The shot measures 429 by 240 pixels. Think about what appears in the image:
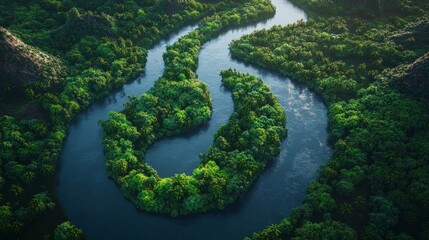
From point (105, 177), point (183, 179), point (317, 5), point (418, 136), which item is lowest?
point (105, 177)

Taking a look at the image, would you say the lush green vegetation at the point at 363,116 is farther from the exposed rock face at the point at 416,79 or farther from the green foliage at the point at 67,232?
the green foliage at the point at 67,232

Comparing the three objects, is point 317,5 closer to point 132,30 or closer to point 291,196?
point 132,30

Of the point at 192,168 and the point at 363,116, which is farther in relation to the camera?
the point at 363,116

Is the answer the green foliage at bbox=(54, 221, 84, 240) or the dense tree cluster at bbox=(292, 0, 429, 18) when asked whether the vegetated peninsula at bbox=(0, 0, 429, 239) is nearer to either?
the green foliage at bbox=(54, 221, 84, 240)

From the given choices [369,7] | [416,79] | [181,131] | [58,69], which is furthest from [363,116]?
[58,69]

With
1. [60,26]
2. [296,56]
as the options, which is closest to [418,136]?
[296,56]

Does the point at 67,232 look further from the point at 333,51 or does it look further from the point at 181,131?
the point at 333,51
